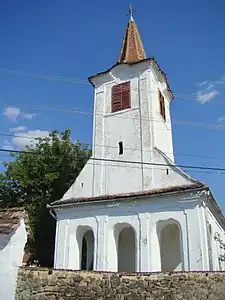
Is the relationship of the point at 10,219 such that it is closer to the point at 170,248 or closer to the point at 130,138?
the point at 170,248

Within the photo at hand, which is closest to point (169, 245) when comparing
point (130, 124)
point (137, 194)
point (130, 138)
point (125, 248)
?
point (125, 248)

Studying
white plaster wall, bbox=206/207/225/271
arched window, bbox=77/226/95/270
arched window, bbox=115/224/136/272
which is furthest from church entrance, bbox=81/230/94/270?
white plaster wall, bbox=206/207/225/271

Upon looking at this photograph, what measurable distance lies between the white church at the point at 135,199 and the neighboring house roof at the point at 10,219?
843cm

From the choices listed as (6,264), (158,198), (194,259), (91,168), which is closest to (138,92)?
(91,168)

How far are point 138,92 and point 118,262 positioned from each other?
10898 millimetres

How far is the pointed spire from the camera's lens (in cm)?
2545

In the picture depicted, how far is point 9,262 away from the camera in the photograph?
6719mm

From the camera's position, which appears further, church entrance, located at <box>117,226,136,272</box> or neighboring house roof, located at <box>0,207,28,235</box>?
church entrance, located at <box>117,226,136,272</box>

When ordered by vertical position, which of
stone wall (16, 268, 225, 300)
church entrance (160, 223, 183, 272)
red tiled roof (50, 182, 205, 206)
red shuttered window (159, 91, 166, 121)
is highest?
red shuttered window (159, 91, 166, 121)

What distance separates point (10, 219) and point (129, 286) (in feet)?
14.8

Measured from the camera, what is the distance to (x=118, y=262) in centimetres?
1981

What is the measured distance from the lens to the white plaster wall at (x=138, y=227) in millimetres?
16500

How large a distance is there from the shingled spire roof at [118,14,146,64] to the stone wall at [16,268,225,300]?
16.8 metres

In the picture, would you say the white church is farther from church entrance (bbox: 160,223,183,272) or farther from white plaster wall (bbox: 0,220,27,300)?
white plaster wall (bbox: 0,220,27,300)
